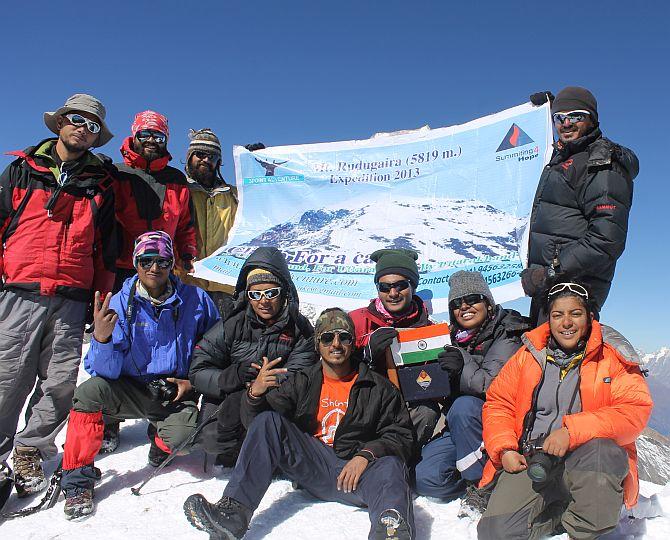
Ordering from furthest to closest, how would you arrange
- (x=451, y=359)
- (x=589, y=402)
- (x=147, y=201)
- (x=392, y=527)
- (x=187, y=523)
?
1. (x=147, y=201)
2. (x=451, y=359)
3. (x=187, y=523)
4. (x=589, y=402)
5. (x=392, y=527)

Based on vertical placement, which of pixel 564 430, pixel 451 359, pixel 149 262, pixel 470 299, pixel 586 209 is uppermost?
pixel 586 209

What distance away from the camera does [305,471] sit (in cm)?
302

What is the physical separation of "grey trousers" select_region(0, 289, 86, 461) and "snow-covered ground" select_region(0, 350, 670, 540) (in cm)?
44

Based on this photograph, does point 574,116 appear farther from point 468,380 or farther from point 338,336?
point 338,336

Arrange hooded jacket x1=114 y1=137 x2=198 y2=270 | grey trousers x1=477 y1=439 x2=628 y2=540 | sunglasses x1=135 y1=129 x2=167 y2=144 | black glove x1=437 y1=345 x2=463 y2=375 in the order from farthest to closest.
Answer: sunglasses x1=135 y1=129 x2=167 y2=144, hooded jacket x1=114 y1=137 x2=198 y2=270, black glove x1=437 y1=345 x2=463 y2=375, grey trousers x1=477 y1=439 x2=628 y2=540

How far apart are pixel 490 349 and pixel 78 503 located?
2811mm

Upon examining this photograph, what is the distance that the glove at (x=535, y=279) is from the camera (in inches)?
135

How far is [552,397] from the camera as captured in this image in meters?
2.78

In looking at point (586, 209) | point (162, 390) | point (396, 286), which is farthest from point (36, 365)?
point (586, 209)

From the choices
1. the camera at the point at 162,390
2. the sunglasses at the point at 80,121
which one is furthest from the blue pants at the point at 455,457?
the sunglasses at the point at 80,121

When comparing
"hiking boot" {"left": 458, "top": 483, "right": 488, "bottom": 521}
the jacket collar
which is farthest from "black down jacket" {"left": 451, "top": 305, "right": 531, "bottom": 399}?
the jacket collar

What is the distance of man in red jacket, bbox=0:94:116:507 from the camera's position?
3.47 m

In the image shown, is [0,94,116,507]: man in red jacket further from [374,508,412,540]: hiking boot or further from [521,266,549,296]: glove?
[521,266,549,296]: glove

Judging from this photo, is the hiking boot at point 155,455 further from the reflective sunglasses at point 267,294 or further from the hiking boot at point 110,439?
the reflective sunglasses at point 267,294
